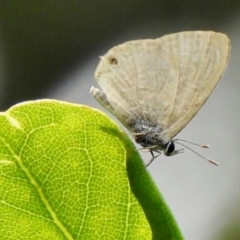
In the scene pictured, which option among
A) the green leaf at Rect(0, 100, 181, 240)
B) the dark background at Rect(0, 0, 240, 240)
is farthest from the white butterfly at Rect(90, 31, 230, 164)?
the dark background at Rect(0, 0, 240, 240)

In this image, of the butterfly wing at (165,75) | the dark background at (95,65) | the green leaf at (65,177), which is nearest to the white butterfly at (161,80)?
the butterfly wing at (165,75)

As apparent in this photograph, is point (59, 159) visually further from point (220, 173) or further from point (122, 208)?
point (220, 173)

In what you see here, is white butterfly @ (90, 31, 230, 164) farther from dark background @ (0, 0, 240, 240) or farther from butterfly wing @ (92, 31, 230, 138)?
dark background @ (0, 0, 240, 240)

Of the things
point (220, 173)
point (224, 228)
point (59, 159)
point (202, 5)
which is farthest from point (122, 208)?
point (202, 5)

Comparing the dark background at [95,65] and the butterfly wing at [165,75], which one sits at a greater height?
the butterfly wing at [165,75]

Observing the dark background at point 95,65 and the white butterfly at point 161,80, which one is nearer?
the white butterfly at point 161,80

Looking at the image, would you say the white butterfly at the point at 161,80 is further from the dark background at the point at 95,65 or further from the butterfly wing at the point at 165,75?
Result: the dark background at the point at 95,65
